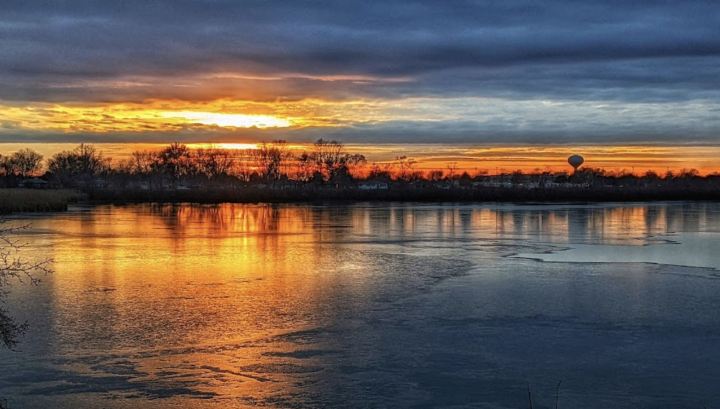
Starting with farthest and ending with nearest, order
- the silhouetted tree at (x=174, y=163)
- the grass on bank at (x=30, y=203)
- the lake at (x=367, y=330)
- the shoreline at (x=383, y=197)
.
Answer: the silhouetted tree at (x=174, y=163), the shoreline at (x=383, y=197), the grass on bank at (x=30, y=203), the lake at (x=367, y=330)

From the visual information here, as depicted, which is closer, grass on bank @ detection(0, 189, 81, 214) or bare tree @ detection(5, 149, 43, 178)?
grass on bank @ detection(0, 189, 81, 214)

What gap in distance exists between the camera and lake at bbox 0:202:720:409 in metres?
6.53

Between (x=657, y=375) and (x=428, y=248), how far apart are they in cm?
1216

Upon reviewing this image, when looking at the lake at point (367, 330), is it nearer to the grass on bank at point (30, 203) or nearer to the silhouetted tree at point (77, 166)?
the grass on bank at point (30, 203)

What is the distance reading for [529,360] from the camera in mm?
7590

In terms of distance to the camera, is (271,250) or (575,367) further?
(271,250)

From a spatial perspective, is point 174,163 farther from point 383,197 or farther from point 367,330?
point 367,330

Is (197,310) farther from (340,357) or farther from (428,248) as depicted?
(428,248)

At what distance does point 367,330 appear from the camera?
890 centimetres

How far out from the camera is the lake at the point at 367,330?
21.4ft

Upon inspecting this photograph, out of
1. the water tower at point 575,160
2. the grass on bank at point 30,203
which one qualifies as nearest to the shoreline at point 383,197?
the grass on bank at point 30,203

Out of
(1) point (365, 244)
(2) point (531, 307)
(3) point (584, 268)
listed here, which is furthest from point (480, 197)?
(2) point (531, 307)

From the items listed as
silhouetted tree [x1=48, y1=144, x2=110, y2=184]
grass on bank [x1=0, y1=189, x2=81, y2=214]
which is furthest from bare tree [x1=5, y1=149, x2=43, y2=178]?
grass on bank [x1=0, y1=189, x2=81, y2=214]

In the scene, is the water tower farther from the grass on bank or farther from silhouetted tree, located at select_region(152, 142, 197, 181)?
the grass on bank
